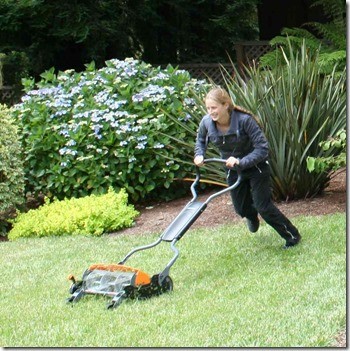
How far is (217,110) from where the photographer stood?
6934 millimetres

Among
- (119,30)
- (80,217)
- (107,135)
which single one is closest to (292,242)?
(80,217)

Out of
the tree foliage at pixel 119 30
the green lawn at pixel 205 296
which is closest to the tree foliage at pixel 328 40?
the green lawn at pixel 205 296

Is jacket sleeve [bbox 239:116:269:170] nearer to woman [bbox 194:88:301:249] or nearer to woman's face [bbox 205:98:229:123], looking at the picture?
woman [bbox 194:88:301:249]

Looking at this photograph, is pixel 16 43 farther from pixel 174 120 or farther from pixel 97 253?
pixel 97 253

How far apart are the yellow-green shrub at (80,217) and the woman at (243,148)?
96.7 inches

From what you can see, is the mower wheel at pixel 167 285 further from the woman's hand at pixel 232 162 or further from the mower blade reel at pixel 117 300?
the woman's hand at pixel 232 162

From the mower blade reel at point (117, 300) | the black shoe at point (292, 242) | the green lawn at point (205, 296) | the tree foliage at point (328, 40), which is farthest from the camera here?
the tree foliage at point (328, 40)

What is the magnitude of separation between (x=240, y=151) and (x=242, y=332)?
2.36 m

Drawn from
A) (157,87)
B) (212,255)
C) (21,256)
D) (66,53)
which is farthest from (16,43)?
(212,255)

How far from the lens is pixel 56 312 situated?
612 cm

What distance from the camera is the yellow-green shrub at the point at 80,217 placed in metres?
9.49

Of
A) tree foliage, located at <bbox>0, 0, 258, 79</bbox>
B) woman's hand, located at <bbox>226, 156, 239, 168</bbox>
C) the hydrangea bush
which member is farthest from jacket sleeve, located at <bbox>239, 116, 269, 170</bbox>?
tree foliage, located at <bbox>0, 0, 258, 79</bbox>

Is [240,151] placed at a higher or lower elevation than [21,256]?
higher

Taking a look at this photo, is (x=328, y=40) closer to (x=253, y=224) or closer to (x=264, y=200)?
(x=253, y=224)
